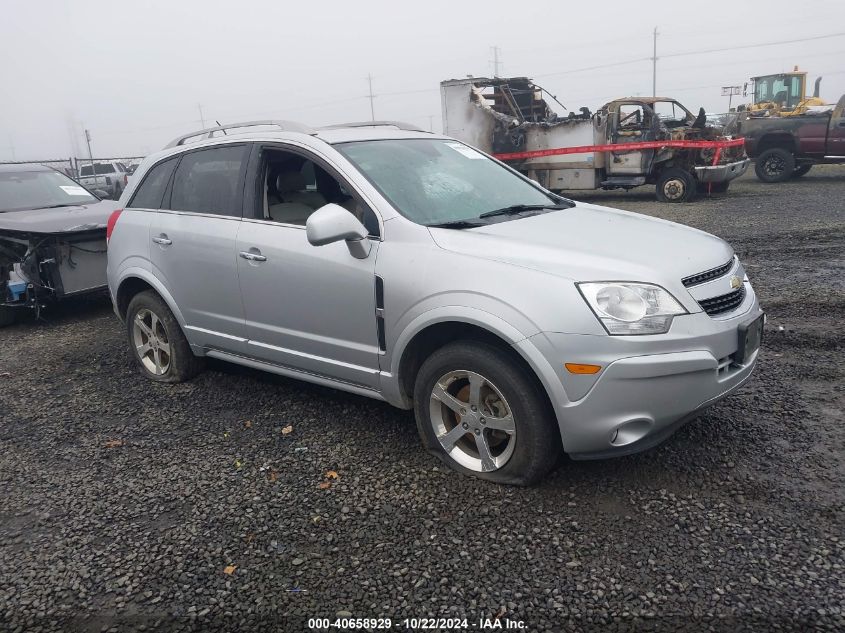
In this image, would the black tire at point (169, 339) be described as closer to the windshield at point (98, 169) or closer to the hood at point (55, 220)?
the hood at point (55, 220)

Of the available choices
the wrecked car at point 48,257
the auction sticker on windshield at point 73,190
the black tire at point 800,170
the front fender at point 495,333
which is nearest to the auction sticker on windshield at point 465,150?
the front fender at point 495,333

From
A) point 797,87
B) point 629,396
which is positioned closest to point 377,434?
point 629,396

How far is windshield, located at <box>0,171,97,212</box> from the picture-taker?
25.0 ft

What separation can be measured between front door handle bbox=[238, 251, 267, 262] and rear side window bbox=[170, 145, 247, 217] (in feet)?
1.01

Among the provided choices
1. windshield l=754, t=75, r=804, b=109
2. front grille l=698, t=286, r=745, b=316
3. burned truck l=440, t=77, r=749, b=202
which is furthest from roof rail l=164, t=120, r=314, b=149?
windshield l=754, t=75, r=804, b=109

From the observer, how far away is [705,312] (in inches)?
121

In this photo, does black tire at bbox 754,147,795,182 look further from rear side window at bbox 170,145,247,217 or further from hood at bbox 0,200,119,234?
rear side window at bbox 170,145,247,217

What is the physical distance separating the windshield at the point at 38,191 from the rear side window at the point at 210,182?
388 centimetres

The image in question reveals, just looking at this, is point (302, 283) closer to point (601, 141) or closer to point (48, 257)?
point (48, 257)

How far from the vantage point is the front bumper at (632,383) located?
9.43 ft

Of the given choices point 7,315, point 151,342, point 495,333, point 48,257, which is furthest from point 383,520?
point 7,315

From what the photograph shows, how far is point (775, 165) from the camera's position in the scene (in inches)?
649

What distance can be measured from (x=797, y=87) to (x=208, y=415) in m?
24.0

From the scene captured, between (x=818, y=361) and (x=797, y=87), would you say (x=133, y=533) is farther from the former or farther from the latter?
(x=797, y=87)
